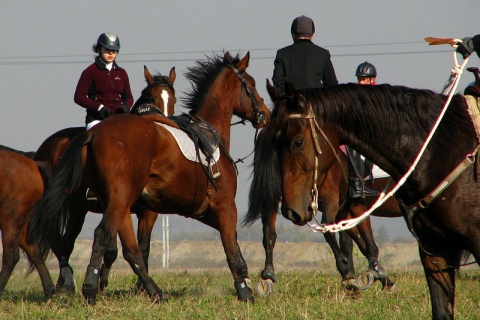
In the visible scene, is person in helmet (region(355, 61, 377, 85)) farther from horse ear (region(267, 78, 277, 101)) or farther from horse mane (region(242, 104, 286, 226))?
horse ear (region(267, 78, 277, 101))

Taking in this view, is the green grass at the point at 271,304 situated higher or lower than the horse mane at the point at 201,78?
lower

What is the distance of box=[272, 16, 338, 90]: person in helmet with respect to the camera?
10.5 metres

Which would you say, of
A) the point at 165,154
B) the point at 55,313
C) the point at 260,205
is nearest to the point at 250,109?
the point at 260,205

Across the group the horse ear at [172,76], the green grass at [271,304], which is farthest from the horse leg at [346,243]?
the horse ear at [172,76]

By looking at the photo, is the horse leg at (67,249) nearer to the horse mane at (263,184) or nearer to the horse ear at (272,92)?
the horse mane at (263,184)

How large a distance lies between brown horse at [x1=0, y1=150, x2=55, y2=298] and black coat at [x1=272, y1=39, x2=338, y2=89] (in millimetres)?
3561

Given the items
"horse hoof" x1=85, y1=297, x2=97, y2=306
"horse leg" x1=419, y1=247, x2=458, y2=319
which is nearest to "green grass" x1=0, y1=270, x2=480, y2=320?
"horse hoof" x1=85, y1=297, x2=97, y2=306

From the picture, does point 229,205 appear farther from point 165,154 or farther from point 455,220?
point 455,220

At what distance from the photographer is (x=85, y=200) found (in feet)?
33.6

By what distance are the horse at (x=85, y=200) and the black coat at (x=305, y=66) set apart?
1.52 metres

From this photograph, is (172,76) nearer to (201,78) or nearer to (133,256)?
(201,78)

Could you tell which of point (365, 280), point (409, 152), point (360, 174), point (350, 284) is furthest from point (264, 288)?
point (409, 152)

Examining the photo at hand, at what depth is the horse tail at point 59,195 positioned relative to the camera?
852cm

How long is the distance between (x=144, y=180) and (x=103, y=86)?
2497mm
